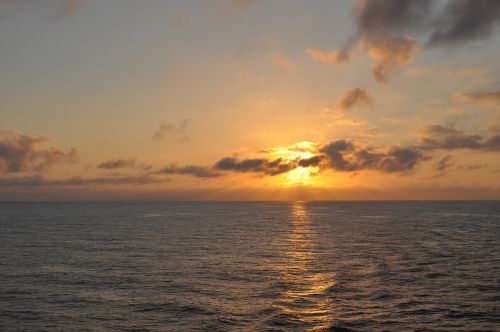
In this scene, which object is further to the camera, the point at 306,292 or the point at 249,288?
the point at 249,288

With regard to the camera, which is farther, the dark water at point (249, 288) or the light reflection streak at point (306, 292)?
the light reflection streak at point (306, 292)

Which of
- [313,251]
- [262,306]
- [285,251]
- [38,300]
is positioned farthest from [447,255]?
[38,300]

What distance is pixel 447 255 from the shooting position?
67.8 metres

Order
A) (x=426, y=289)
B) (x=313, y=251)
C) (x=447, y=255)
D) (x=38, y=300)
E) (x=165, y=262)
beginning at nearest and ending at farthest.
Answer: (x=38, y=300)
(x=426, y=289)
(x=165, y=262)
(x=447, y=255)
(x=313, y=251)

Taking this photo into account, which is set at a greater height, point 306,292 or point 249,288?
point 249,288

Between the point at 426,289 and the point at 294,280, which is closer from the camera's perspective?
the point at 426,289

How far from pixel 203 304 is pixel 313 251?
128ft

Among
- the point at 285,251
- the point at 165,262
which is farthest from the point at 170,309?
the point at 285,251

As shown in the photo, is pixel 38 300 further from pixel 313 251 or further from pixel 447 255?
pixel 447 255

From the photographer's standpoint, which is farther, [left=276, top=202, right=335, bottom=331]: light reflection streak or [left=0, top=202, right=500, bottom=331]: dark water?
[left=276, top=202, right=335, bottom=331]: light reflection streak

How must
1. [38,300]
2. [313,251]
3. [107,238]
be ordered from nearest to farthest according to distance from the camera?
[38,300] → [313,251] → [107,238]

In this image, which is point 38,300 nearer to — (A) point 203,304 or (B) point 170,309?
(B) point 170,309

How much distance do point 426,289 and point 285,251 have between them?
3374 centimetres

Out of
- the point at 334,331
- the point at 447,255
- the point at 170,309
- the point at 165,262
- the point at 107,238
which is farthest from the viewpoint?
the point at 107,238
